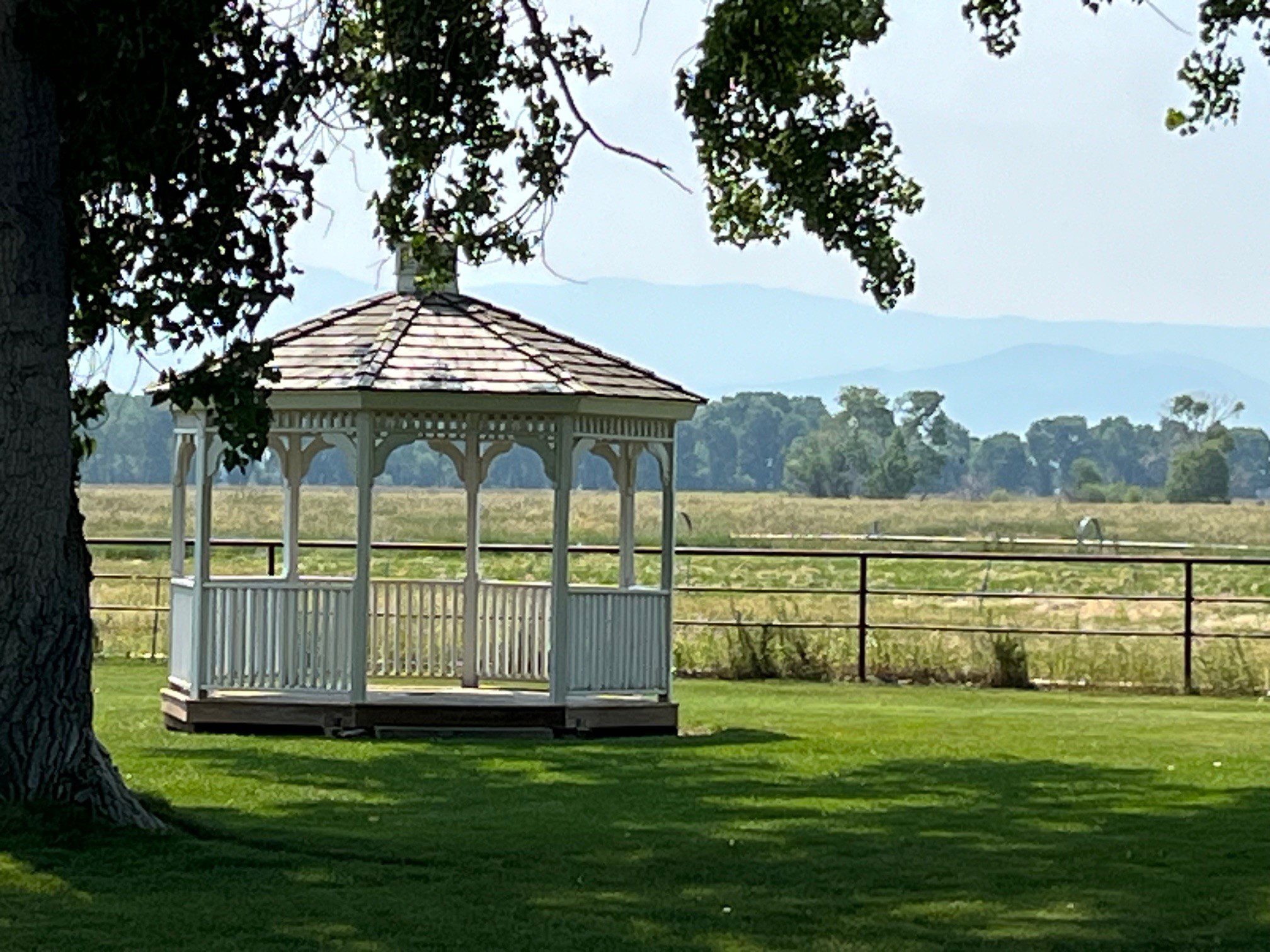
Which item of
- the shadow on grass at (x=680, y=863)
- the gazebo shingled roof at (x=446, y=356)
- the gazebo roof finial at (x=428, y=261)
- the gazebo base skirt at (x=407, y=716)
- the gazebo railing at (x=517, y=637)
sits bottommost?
the shadow on grass at (x=680, y=863)

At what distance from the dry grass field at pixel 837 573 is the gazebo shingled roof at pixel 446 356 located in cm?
565

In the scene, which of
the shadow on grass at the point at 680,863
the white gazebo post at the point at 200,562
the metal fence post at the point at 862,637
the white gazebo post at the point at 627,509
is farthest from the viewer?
the metal fence post at the point at 862,637

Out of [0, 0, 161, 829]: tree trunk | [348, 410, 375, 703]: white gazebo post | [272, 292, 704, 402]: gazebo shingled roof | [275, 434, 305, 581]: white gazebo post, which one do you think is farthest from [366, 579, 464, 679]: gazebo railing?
[0, 0, 161, 829]: tree trunk

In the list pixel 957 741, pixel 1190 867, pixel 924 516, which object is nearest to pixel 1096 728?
pixel 957 741

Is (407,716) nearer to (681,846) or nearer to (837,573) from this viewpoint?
(681,846)

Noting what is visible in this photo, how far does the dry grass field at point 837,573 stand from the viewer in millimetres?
24359

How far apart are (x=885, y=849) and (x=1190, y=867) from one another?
1.42m

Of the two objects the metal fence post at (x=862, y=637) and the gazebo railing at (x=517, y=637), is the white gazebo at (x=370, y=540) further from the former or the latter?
the metal fence post at (x=862, y=637)

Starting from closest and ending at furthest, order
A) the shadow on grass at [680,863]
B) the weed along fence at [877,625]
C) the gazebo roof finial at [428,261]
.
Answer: the shadow on grass at [680,863], the gazebo roof finial at [428,261], the weed along fence at [877,625]

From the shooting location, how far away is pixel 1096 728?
18.7m

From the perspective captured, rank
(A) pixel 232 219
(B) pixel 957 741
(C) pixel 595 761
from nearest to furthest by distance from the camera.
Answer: (A) pixel 232 219
(C) pixel 595 761
(B) pixel 957 741

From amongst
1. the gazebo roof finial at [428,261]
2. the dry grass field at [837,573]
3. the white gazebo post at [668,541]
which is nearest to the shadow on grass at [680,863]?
the white gazebo post at [668,541]

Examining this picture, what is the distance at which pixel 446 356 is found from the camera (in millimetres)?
18344

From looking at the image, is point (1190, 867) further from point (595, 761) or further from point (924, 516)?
point (924, 516)
